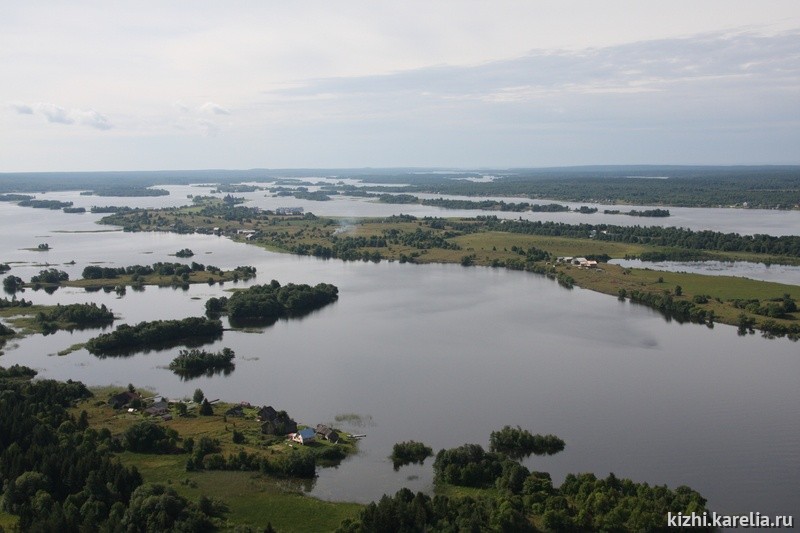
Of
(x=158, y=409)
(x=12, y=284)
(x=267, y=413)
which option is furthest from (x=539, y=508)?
(x=12, y=284)

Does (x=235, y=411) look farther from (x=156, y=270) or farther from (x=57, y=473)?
(x=156, y=270)

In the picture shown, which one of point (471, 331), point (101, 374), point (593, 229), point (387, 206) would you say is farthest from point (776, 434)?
point (387, 206)

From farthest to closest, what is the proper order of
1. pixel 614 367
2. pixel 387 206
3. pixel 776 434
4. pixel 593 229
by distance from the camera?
1. pixel 387 206
2. pixel 593 229
3. pixel 614 367
4. pixel 776 434

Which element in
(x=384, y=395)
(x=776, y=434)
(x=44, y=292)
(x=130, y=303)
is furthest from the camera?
(x=44, y=292)

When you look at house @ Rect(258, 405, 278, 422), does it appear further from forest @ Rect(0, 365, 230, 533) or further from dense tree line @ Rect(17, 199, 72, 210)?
dense tree line @ Rect(17, 199, 72, 210)

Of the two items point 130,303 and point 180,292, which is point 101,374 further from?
point 180,292

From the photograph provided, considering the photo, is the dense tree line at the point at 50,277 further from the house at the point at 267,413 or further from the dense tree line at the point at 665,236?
the dense tree line at the point at 665,236

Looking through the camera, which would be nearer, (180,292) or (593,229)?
(180,292)
